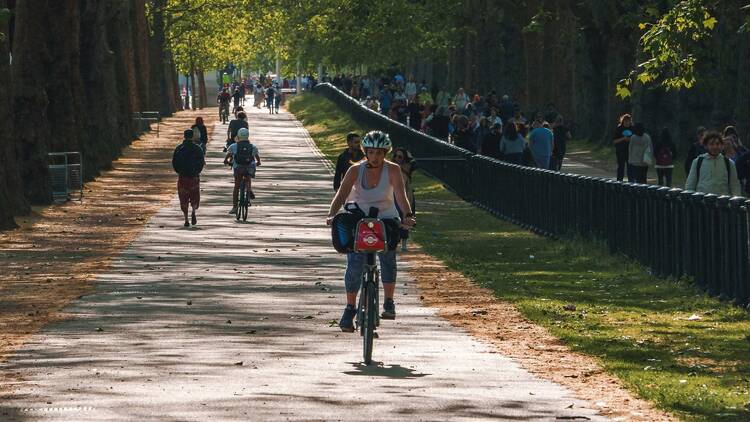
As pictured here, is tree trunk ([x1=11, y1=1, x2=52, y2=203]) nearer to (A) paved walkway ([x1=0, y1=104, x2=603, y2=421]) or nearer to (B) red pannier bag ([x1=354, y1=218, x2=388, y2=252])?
(A) paved walkway ([x1=0, y1=104, x2=603, y2=421])

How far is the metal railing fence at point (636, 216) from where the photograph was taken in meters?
19.2

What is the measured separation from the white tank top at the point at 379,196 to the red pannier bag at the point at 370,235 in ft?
0.83

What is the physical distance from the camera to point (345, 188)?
14430 millimetres

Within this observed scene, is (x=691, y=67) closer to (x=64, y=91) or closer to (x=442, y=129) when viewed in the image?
(x=64, y=91)

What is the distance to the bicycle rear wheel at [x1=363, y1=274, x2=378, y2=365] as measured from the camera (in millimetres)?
13734

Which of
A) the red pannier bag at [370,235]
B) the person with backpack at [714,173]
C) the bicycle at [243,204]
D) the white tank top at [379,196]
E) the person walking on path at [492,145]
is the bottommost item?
the bicycle at [243,204]

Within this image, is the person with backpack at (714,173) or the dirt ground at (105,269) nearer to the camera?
the dirt ground at (105,269)

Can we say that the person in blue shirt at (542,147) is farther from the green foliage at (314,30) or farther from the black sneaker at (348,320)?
the green foliage at (314,30)

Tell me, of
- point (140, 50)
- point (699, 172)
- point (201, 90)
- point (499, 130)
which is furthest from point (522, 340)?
point (201, 90)

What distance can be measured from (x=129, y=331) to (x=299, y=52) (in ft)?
297

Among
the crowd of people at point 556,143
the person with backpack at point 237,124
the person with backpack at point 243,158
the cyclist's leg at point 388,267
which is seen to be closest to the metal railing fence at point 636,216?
the crowd of people at point 556,143

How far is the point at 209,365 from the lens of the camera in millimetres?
13797

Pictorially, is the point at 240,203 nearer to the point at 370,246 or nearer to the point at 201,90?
the point at 370,246

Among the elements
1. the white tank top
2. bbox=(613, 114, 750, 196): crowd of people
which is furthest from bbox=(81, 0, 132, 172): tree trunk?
the white tank top
